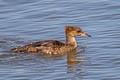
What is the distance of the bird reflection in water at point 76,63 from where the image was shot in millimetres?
12462

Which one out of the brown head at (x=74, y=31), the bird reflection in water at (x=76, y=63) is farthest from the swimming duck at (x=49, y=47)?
the bird reflection in water at (x=76, y=63)

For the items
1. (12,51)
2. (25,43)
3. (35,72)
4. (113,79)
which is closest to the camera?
(113,79)

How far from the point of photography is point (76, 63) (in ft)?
44.4

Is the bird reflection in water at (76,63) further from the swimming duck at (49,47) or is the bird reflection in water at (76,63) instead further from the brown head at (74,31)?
the brown head at (74,31)

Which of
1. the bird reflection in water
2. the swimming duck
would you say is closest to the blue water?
the bird reflection in water

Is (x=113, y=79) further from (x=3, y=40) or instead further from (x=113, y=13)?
(x=113, y=13)

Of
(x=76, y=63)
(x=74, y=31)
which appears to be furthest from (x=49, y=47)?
(x=76, y=63)

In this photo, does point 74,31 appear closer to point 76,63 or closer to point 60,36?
point 60,36

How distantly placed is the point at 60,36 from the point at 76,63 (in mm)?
3016

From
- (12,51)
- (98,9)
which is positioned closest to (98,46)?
(12,51)

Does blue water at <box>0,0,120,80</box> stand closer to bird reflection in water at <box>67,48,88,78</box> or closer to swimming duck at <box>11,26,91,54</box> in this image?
bird reflection in water at <box>67,48,88,78</box>

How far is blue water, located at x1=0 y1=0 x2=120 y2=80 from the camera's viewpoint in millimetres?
12383

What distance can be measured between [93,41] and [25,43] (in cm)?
236

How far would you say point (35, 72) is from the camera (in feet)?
40.7
